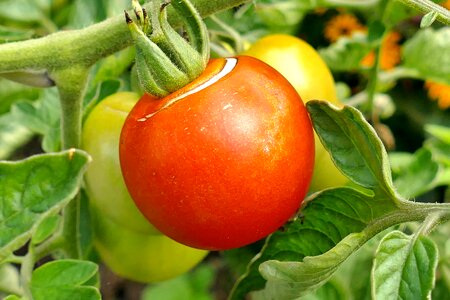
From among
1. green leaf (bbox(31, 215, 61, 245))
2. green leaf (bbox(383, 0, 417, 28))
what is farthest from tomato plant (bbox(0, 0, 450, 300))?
green leaf (bbox(383, 0, 417, 28))

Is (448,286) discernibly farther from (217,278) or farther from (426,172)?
(217,278)

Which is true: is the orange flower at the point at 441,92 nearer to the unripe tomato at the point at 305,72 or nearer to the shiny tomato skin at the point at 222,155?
the unripe tomato at the point at 305,72

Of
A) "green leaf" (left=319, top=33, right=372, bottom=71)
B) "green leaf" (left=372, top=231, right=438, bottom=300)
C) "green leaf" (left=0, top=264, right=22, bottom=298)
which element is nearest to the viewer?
"green leaf" (left=372, top=231, right=438, bottom=300)

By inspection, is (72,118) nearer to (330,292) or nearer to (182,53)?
(182,53)

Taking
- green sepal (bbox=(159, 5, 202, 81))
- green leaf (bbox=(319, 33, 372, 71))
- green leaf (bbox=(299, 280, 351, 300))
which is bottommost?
green leaf (bbox=(299, 280, 351, 300))

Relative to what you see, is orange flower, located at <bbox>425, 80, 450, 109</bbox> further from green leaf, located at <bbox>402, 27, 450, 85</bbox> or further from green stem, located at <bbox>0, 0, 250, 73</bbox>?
green stem, located at <bbox>0, 0, 250, 73</bbox>

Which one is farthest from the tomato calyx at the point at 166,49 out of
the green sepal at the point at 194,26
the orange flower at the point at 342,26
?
the orange flower at the point at 342,26
